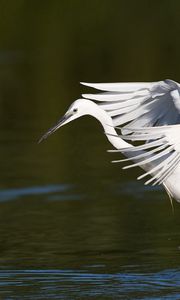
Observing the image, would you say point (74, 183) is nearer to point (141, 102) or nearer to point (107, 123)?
point (141, 102)

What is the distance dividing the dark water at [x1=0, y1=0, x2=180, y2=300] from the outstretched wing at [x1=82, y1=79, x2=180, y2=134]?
1.16 metres

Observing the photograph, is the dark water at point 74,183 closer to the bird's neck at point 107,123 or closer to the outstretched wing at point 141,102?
the bird's neck at point 107,123

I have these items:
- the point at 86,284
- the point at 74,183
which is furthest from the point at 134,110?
the point at 74,183

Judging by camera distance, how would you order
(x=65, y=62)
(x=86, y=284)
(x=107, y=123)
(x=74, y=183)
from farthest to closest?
1. (x=65, y=62)
2. (x=74, y=183)
3. (x=107, y=123)
4. (x=86, y=284)

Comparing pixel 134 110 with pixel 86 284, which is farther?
pixel 134 110

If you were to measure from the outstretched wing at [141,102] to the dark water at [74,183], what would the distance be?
116 cm

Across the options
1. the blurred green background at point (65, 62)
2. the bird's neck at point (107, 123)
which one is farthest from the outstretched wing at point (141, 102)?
the blurred green background at point (65, 62)

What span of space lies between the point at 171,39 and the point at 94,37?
1.87 m

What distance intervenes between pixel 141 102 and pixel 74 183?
336cm

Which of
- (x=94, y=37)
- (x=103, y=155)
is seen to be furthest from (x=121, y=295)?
(x=94, y=37)

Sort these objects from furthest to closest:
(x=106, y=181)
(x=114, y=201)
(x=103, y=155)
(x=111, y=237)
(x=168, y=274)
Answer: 1. (x=103, y=155)
2. (x=106, y=181)
3. (x=114, y=201)
4. (x=111, y=237)
5. (x=168, y=274)

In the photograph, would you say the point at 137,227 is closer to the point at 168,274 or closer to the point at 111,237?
the point at 111,237

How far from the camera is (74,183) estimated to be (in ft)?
41.8

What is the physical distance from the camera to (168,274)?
8.98 meters
